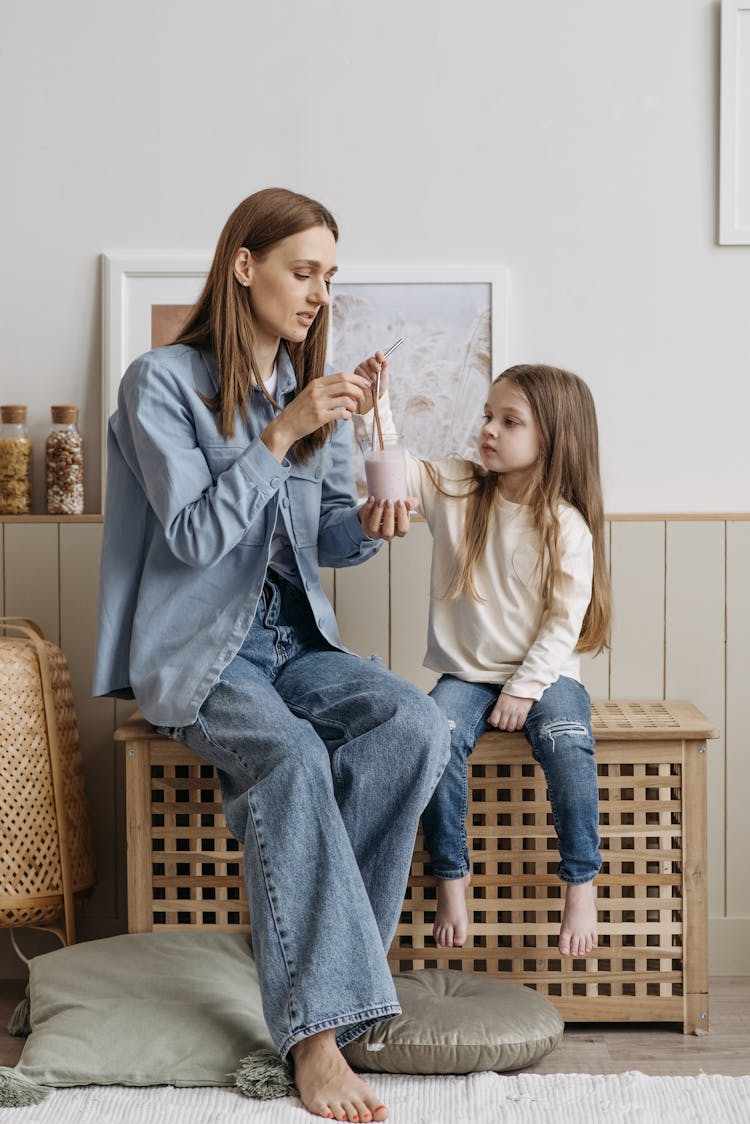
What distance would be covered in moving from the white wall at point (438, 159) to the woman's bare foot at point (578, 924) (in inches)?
33.3

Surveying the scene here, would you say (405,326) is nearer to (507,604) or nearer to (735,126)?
(507,604)

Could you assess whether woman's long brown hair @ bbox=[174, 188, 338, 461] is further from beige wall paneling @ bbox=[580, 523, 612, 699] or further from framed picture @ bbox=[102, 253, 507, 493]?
beige wall paneling @ bbox=[580, 523, 612, 699]

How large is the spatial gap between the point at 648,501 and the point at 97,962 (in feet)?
4.29

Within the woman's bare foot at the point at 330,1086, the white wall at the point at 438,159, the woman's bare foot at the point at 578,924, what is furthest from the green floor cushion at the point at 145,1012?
the white wall at the point at 438,159

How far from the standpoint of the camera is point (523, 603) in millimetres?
2004

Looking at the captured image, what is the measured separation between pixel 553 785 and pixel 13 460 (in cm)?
118

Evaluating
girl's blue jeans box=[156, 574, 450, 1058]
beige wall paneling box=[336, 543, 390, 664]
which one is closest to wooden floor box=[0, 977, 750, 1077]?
girl's blue jeans box=[156, 574, 450, 1058]

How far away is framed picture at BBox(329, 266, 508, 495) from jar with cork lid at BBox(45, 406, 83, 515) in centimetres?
52

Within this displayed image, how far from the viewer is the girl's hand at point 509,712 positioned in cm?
190

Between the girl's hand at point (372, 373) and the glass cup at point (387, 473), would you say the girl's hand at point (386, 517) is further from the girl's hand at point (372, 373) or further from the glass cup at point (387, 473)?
the girl's hand at point (372, 373)

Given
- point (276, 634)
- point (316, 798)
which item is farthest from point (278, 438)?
point (316, 798)

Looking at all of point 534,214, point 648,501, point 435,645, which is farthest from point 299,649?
point 534,214

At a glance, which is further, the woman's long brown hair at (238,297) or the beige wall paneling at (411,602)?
the beige wall paneling at (411,602)

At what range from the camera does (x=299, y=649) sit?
1.94 meters
